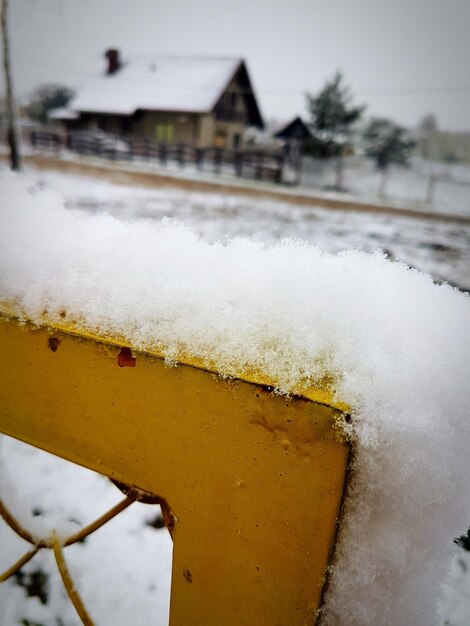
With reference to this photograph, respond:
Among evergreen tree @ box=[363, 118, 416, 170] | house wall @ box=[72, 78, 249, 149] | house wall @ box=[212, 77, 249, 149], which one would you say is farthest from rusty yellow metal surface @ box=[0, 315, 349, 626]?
evergreen tree @ box=[363, 118, 416, 170]

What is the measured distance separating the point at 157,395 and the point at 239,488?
190 millimetres

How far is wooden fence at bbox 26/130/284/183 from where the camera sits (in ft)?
72.7

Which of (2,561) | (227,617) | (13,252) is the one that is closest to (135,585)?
(2,561)

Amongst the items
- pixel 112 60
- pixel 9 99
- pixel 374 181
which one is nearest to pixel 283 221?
pixel 9 99

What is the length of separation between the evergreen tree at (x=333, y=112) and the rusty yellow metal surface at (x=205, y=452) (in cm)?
3330

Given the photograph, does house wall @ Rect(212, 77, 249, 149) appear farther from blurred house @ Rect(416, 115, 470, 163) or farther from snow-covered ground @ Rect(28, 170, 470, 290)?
blurred house @ Rect(416, 115, 470, 163)

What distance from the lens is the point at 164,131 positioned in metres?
32.2

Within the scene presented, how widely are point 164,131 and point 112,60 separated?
36.1ft

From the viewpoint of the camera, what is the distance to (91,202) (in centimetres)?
1070

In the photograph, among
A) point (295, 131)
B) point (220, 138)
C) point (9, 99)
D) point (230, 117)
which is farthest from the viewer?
point (230, 117)

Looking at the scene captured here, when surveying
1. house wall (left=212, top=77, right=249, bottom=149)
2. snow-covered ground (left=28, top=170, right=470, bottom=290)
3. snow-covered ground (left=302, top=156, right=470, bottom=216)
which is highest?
house wall (left=212, top=77, right=249, bottom=149)

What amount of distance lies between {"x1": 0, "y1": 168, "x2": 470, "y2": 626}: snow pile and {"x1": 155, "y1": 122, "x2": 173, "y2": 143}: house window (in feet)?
114

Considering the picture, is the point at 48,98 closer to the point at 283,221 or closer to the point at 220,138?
the point at 220,138

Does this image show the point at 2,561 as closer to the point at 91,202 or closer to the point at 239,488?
the point at 239,488
